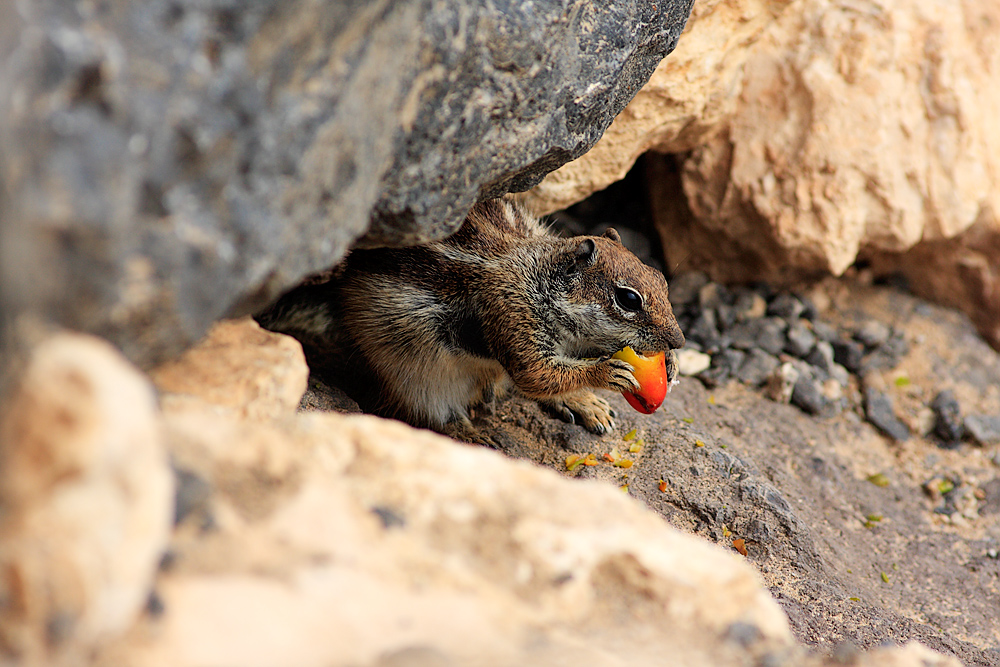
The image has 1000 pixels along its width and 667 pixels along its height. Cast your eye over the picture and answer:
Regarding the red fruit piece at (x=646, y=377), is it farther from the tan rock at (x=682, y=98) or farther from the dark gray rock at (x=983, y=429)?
the dark gray rock at (x=983, y=429)

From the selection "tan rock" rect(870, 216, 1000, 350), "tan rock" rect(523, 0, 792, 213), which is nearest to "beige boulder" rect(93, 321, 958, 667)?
"tan rock" rect(523, 0, 792, 213)

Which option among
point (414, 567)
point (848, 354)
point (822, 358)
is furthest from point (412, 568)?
point (848, 354)

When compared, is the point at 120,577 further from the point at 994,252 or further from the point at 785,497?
the point at 994,252

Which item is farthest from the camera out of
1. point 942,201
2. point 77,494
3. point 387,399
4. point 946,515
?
point 942,201

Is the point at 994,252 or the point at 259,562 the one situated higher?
the point at 994,252

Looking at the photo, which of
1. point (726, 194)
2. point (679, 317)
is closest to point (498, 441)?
point (679, 317)

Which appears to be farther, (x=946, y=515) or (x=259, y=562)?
(x=946, y=515)

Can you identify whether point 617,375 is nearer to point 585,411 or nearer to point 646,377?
point 646,377
